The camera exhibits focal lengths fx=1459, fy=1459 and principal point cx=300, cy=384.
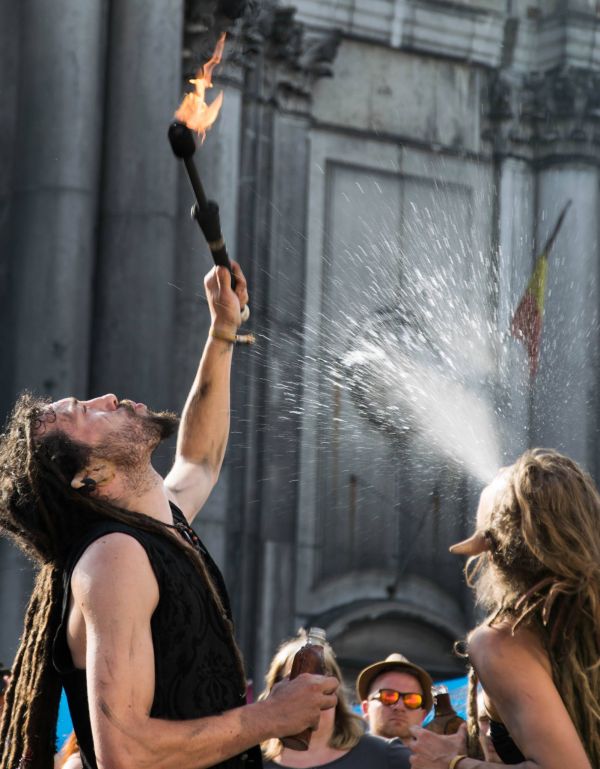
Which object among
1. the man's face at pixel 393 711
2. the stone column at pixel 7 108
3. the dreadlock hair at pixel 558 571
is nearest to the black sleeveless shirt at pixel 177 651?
the dreadlock hair at pixel 558 571

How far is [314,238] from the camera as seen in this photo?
1113cm

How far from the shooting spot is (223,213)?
1038 cm

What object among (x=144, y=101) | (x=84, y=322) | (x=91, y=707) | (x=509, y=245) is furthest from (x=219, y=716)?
(x=509, y=245)

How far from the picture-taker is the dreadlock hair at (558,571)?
10.1ft

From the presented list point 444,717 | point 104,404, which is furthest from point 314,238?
point 104,404

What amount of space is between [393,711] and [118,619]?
2.98 metres

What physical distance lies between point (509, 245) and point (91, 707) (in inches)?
371

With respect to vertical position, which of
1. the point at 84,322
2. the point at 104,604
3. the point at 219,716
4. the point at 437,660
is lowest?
the point at 437,660

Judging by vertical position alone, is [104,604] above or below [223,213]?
below

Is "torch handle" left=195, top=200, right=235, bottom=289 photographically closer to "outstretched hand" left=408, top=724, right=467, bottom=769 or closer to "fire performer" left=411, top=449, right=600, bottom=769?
"fire performer" left=411, top=449, right=600, bottom=769

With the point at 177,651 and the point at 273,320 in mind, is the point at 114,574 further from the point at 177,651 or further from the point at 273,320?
the point at 273,320

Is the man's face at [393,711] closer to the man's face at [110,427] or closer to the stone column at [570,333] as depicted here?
the man's face at [110,427]

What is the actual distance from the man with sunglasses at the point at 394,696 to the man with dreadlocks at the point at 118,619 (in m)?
2.44

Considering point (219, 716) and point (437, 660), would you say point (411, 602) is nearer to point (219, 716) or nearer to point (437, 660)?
point (437, 660)
